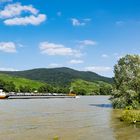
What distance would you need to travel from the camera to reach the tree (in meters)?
87.2

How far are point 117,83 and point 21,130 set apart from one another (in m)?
49.0

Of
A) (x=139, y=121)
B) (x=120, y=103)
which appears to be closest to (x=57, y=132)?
(x=139, y=121)

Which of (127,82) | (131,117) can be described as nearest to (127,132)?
(131,117)

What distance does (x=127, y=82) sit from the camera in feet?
295

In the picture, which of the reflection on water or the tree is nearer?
the reflection on water

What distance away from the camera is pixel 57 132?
46.2m

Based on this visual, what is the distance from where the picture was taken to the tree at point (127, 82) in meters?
87.2

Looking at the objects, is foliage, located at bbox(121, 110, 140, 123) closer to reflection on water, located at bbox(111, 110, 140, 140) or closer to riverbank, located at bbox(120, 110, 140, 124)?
riverbank, located at bbox(120, 110, 140, 124)

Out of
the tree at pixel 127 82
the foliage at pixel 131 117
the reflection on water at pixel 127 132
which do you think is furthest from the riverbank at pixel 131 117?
the tree at pixel 127 82

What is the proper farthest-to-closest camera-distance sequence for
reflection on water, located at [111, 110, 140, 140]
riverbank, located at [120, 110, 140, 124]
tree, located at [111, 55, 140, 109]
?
tree, located at [111, 55, 140, 109]
riverbank, located at [120, 110, 140, 124]
reflection on water, located at [111, 110, 140, 140]

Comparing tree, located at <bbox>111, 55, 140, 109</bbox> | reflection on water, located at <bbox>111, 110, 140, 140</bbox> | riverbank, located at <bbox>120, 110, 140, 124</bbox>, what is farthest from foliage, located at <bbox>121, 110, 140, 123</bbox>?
tree, located at <bbox>111, 55, 140, 109</bbox>

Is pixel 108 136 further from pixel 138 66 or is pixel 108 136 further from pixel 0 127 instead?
pixel 138 66

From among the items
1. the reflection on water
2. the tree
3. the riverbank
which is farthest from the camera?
the tree

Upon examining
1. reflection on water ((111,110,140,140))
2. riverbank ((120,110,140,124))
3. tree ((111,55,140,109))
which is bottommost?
reflection on water ((111,110,140,140))
